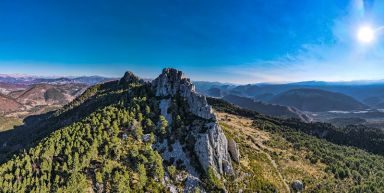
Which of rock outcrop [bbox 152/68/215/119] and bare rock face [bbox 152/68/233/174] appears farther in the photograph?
rock outcrop [bbox 152/68/215/119]

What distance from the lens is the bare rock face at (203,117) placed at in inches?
5906

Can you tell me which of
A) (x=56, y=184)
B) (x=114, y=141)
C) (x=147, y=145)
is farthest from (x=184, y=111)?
(x=56, y=184)

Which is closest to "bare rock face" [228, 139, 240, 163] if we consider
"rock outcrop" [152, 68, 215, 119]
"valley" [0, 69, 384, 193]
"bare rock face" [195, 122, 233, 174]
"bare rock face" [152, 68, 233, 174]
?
"valley" [0, 69, 384, 193]

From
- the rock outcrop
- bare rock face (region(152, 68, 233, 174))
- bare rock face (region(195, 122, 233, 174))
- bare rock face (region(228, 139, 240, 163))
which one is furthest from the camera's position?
the rock outcrop

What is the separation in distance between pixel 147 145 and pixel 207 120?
32814 mm

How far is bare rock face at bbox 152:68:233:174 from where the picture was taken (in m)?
150

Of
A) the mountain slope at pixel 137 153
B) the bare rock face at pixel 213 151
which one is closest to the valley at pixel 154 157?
the bare rock face at pixel 213 151

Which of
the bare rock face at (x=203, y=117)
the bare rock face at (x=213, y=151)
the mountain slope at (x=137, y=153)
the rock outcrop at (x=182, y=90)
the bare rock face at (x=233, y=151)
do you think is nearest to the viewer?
the mountain slope at (x=137, y=153)

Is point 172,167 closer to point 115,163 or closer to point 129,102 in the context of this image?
point 115,163

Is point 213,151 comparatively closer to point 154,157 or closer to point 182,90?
point 154,157

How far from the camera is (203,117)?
6516 inches

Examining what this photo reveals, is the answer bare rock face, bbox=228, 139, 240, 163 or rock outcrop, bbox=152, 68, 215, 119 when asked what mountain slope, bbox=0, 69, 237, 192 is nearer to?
rock outcrop, bbox=152, 68, 215, 119

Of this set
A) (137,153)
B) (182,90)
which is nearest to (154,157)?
(137,153)

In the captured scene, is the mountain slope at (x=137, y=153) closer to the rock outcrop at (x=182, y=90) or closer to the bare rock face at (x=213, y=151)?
the bare rock face at (x=213, y=151)
